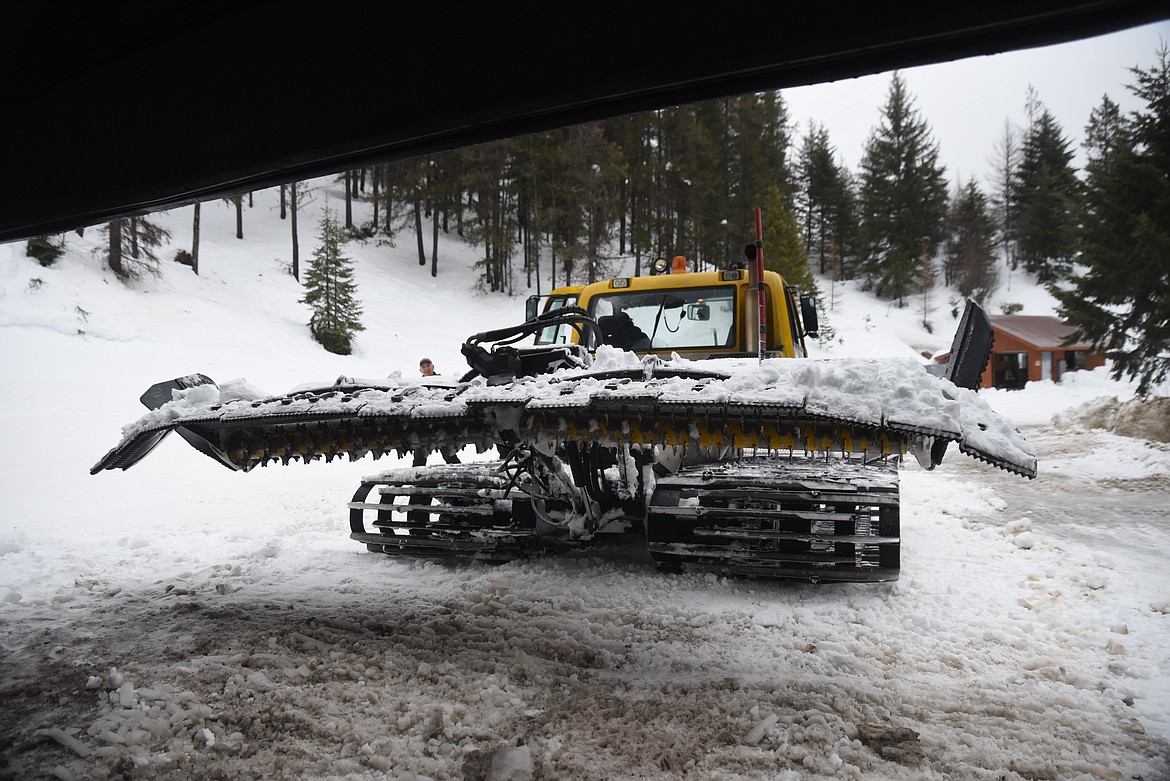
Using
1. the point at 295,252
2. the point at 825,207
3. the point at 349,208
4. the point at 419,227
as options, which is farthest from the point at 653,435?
the point at 349,208

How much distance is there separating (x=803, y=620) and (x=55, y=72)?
397cm

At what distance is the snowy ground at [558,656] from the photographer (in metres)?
1.98

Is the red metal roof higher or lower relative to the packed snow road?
higher

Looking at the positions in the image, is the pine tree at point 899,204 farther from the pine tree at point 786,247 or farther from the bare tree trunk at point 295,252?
the bare tree trunk at point 295,252

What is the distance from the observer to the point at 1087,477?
8320 mm

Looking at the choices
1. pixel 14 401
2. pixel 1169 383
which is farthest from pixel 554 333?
pixel 1169 383

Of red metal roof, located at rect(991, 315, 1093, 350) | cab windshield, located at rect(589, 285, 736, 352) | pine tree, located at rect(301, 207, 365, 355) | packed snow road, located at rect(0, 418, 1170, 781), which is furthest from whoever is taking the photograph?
pine tree, located at rect(301, 207, 365, 355)

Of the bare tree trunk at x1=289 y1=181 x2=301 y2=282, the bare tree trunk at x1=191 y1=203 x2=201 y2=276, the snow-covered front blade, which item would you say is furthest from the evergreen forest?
the bare tree trunk at x1=289 y1=181 x2=301 y2=282

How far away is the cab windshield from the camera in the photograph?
5.21 m

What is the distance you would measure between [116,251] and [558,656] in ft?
58.4

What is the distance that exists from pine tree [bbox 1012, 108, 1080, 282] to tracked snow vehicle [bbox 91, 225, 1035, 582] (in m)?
2.55

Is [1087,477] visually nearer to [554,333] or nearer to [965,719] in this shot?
[554,333]

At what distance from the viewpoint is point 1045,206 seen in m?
8.27

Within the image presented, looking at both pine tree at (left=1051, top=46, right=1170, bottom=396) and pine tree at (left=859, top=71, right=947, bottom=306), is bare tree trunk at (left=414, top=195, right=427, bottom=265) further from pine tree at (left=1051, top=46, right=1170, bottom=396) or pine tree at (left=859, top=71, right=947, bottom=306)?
pine tree at (left=1051, top=46, right=1170, bottom=396)
